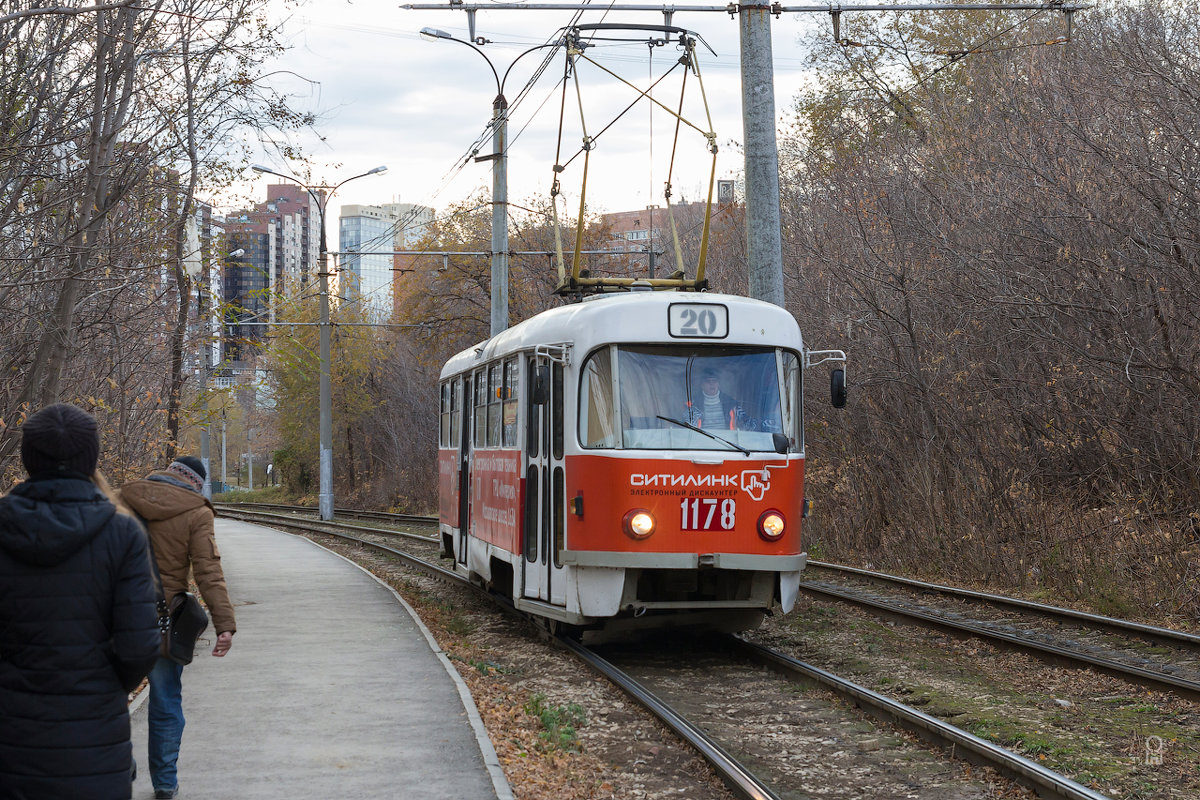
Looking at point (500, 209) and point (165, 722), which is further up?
point (500, 209)

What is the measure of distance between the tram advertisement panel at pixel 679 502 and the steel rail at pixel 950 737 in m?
1.09

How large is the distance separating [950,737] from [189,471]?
15.0 ft

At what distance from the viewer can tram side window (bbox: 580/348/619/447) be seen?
10.8 meters

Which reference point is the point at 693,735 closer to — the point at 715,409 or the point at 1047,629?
the point at 715,409

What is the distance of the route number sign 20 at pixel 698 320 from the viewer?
1098cm

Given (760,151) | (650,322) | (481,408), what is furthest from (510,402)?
(760,151)

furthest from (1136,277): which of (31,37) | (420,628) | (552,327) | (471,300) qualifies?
(471,300)

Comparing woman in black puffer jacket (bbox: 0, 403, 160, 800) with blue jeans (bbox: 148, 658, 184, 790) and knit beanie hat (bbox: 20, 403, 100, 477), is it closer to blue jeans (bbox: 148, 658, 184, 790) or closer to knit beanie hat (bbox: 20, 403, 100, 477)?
knit beanie hat (bbox: 20, 403, 100, 477)

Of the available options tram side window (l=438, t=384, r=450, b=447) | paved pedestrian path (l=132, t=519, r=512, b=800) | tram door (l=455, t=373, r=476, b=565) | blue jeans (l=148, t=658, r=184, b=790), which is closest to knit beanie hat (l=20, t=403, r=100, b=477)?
blue jeans (l=148, t=658, r=184, b=790)

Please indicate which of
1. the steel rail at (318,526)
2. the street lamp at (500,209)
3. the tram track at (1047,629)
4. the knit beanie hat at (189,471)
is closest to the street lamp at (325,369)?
the steel rail at (318,526)

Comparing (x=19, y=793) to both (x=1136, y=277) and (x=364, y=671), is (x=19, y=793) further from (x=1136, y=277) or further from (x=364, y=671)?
(x=1136, y=277)

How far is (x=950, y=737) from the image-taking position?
770 centimetres

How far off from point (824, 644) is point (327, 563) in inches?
474

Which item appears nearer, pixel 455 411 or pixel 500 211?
pixel 455 411
